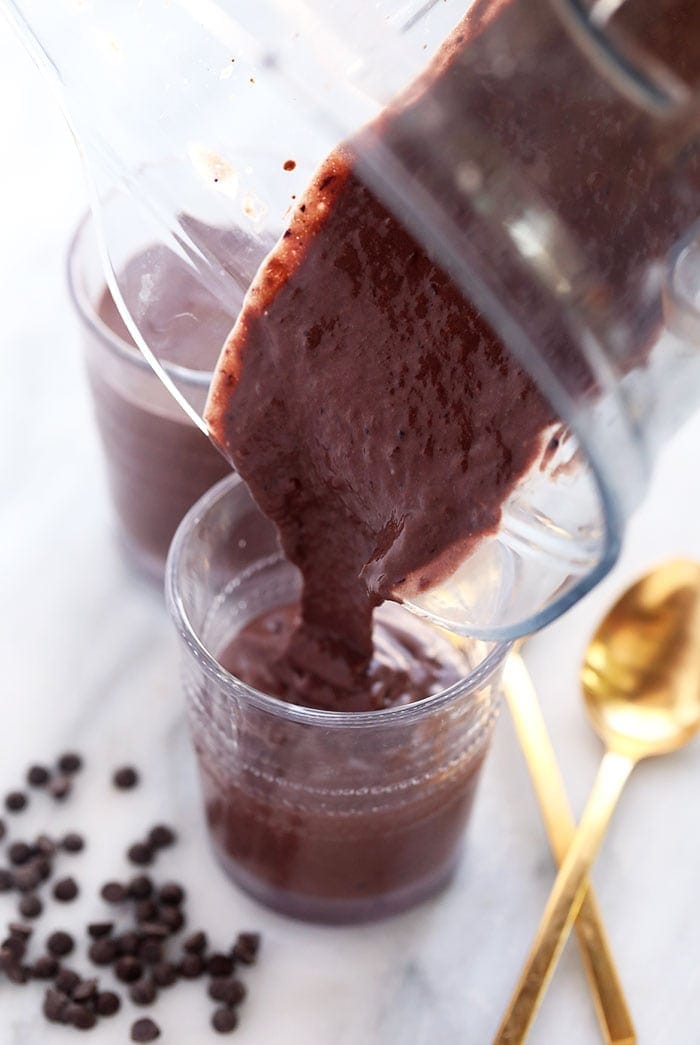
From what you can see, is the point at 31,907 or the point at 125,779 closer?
the point at 31,907

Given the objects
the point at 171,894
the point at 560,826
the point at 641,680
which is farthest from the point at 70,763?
the point at 641,680

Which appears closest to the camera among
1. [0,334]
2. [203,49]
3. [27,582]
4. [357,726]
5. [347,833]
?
[203,49]

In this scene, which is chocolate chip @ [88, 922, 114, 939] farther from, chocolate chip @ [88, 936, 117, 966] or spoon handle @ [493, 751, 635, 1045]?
spoon handle @ [493, 751, 635, 1045]

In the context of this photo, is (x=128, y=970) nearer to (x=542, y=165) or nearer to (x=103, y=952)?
(x=103, y=952)

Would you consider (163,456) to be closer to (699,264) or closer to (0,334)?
(0,334)

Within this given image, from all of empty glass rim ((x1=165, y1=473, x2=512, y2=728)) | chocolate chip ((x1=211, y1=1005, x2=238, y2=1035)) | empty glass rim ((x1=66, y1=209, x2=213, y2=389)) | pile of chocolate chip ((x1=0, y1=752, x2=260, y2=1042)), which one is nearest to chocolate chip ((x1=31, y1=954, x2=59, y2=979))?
pile of chocolate chip ((x1=0, y1=752, x2=260, y2=1042))

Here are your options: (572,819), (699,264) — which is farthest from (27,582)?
(699,264)

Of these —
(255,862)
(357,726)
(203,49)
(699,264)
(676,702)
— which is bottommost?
(676,702)
